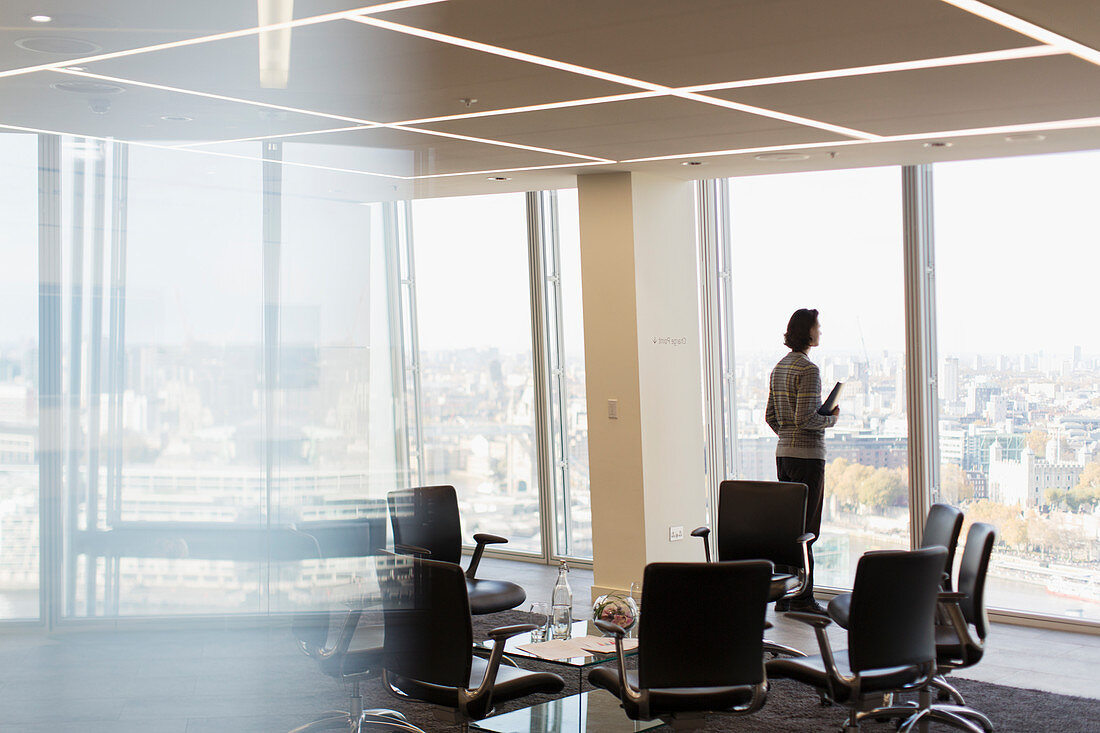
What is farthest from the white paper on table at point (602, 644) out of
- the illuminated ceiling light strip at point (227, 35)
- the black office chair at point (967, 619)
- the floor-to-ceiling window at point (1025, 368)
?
the floor-to-ceiling window at point (1025, 368)

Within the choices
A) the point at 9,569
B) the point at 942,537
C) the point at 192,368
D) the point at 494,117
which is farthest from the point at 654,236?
the point at 9,569

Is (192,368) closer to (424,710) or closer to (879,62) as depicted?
(879,62)

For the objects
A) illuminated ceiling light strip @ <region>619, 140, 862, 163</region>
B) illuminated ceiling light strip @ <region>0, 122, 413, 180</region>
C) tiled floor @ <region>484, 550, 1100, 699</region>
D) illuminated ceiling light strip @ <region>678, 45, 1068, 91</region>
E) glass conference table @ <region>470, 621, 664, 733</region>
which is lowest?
tiled floor @ <region>484, 550, 1100, 699</region>

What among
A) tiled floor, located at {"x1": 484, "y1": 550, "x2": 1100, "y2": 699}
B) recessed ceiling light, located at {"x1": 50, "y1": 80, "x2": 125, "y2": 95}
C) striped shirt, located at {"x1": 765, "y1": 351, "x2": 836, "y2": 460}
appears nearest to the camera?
recessed ceiling light, located at {"x1": 50, "y1": 80, "x2": 125, "y2": 95}

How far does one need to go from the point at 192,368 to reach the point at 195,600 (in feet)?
1.88

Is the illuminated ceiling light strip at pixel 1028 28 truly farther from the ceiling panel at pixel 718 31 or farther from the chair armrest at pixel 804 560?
the chair armrest at pixel 804 560

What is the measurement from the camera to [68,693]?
2.20m

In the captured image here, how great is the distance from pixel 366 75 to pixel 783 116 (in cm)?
212

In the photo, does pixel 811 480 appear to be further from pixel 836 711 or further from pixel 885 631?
pixel 885 631

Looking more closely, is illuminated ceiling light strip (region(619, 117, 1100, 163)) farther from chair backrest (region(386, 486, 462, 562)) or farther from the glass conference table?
the glass conference table

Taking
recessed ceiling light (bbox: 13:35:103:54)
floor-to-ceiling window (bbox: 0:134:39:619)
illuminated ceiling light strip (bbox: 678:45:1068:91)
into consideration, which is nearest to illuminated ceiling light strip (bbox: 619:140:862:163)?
illuminated ceiling light strip (bbox: 678:45:1068:91)

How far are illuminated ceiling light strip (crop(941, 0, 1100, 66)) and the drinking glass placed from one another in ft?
10.0

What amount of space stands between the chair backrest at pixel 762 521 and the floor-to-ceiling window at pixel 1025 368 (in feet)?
5.55

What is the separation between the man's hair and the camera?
6492 millimetres
